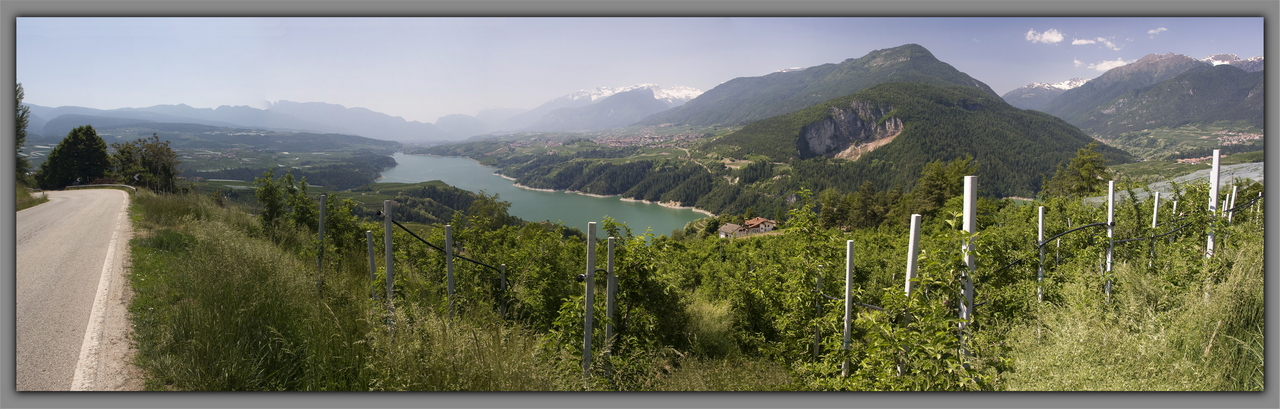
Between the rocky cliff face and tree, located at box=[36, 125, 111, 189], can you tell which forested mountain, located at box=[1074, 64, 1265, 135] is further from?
tree, located at box=[36, 125, 111, 189]

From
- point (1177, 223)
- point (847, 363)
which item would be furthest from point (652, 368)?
point (1177, 223)

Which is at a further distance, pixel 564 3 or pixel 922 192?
pixel 922 192

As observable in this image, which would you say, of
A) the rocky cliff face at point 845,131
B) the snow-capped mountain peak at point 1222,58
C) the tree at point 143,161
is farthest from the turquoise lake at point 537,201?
the rocky cliff face at point 845,131

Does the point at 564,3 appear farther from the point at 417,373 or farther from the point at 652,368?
the point at 652,368

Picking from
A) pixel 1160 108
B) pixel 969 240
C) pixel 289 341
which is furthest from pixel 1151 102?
pixel 289 341

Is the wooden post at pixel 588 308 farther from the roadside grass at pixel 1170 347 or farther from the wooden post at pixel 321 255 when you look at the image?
the roadside grass at pixel 1170 347

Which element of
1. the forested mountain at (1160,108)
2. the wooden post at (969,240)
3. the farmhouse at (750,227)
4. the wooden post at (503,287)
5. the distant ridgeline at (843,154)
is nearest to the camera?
the wooden post at (969,240)

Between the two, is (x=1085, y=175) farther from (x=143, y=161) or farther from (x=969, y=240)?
(x=143, y=161)
